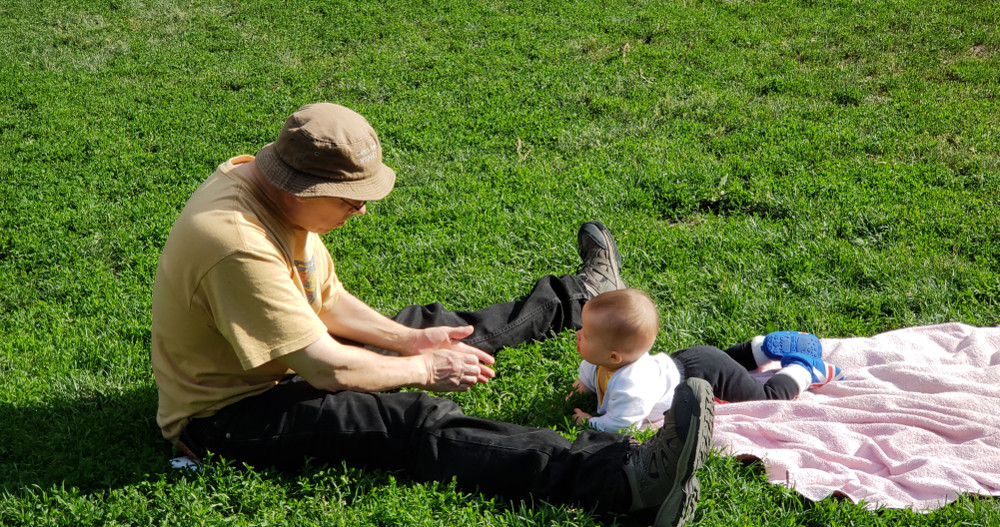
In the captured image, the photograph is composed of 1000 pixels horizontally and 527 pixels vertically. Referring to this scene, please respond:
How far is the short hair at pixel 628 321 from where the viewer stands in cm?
365

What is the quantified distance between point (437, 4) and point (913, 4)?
253 inches

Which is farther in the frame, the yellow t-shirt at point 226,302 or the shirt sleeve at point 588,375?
the shirt sleeve at point 588,375

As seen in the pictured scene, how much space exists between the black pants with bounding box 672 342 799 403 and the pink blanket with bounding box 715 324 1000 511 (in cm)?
9

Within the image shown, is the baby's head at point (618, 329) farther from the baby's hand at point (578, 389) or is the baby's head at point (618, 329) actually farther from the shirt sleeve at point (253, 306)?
the shirt sleeve at point (253, 306)

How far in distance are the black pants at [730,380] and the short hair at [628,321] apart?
0.38 meters

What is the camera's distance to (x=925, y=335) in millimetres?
4320

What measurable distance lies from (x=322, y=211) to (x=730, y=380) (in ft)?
7.17

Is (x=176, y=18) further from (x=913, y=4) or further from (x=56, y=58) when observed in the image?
(x=913, y=4)

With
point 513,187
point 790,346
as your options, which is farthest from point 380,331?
point 513,187

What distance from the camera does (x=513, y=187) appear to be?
6.47 metres

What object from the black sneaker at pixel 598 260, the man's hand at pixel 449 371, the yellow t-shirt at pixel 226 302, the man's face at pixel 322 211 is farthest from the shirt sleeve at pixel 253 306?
the black sneaker at pixel 598 260

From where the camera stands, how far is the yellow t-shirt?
301 centimetres

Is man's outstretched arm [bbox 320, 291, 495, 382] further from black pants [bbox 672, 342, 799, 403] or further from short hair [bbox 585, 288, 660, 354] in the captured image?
black pants [bbox 672, 342, 799, 403]

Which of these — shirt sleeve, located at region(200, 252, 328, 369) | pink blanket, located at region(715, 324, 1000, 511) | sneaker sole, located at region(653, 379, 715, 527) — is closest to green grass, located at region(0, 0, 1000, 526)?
pink blanket, located at region(715, 324, 1000, 511)
